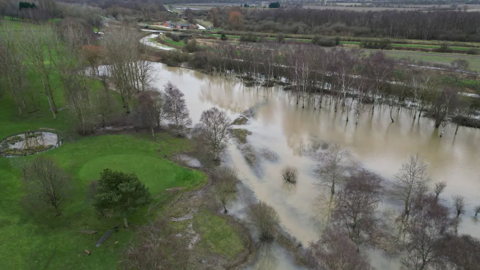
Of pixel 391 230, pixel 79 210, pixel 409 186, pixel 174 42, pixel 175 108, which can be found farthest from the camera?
pixel 174 42

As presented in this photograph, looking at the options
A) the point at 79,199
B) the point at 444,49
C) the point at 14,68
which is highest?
the point at 14,68

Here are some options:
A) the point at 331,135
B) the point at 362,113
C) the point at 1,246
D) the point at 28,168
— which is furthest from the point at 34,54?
the point at 362,113

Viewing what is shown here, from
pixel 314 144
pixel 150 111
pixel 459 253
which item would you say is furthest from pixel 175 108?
pixel 459 253

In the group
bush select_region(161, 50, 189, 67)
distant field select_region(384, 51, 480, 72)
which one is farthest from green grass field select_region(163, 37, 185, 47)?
distant field select_region(384, 51, 480, 72)

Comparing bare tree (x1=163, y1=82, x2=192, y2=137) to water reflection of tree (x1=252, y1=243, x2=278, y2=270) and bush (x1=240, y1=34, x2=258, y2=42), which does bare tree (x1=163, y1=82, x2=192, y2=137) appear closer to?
water reflection of tree (x1=252, y1=243, x2=278, y2=270)

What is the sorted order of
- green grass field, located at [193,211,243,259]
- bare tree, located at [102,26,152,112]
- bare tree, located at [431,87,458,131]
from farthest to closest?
bare tree, located at [102,26,152,112] → bare tree, located at [431,87,458,131] → green grass field, located at [193,211,243,259]

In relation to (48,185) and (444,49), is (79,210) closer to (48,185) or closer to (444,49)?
(48,185)

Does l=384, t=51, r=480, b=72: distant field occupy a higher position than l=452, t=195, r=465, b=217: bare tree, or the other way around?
l=384, t=51, r=480, b=72: distant field
